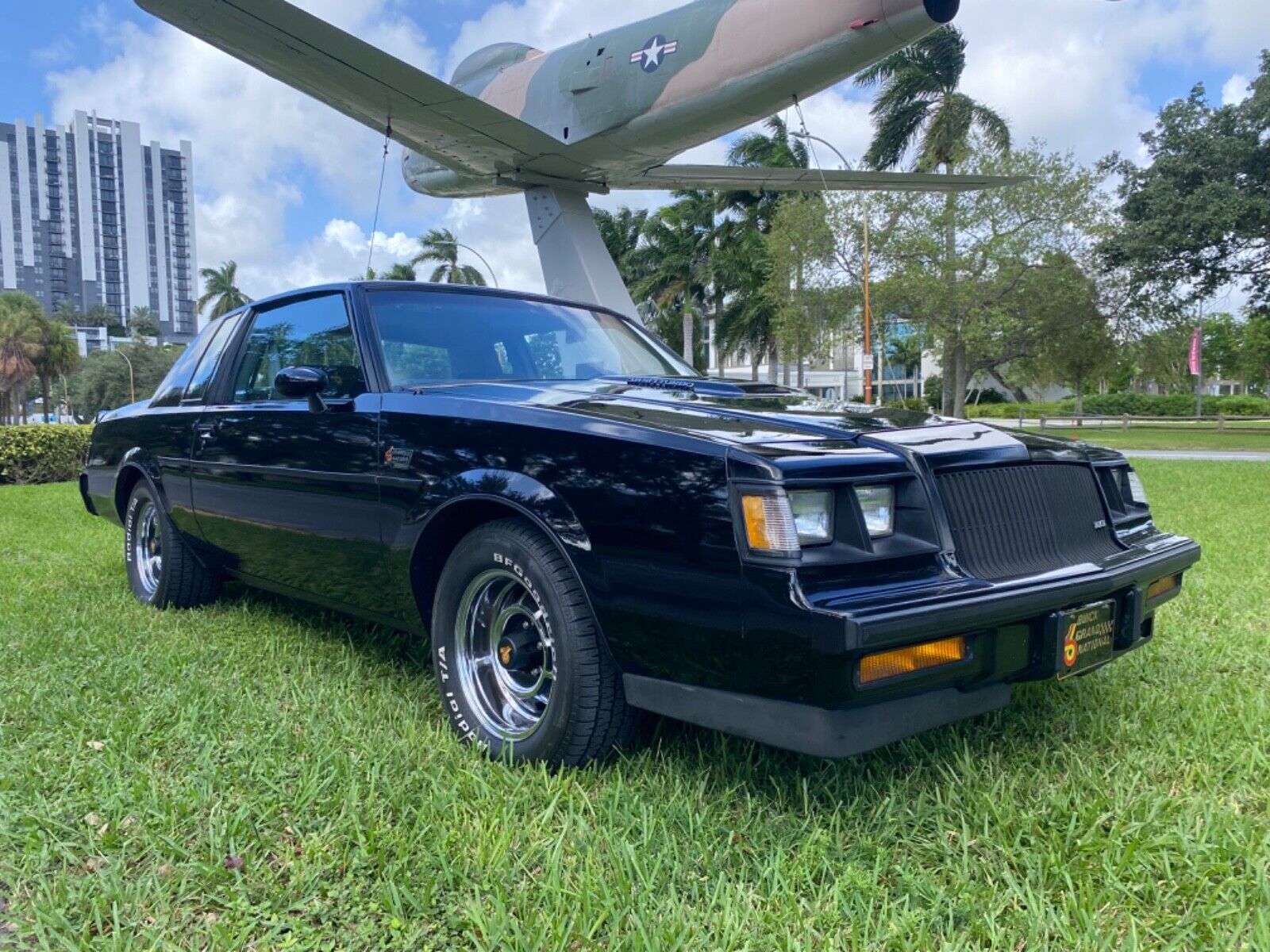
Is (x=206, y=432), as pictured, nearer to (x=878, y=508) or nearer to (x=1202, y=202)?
(x=878, y=508)

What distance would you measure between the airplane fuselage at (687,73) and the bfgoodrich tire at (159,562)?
25.6ft

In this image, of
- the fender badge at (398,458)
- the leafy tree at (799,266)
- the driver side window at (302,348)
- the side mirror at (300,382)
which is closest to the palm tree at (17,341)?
the leafy tree at (799,266)

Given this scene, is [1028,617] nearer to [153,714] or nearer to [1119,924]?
[1119,924]

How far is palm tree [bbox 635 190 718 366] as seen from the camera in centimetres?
4222

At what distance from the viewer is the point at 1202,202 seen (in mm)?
24297

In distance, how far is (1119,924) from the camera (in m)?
1.88

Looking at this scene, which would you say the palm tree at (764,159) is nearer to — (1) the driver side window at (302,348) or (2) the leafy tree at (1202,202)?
(2) the leafy tree at (1202,202)

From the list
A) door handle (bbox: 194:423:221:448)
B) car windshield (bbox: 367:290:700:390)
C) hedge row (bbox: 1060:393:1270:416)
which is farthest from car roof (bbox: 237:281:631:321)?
hedge row (bbox: 1060:393:1270:416)

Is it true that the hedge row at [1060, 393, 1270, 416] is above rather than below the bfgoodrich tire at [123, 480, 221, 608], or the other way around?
above

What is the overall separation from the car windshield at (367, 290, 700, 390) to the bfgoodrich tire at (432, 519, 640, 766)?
0.84 metres

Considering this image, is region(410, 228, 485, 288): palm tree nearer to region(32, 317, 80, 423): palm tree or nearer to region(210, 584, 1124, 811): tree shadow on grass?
region(32, 317, 80, 423): palm tree

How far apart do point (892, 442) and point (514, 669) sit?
50.4 inches

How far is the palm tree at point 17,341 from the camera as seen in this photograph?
5853 cm

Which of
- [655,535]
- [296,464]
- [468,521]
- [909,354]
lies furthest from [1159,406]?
[655,535]
